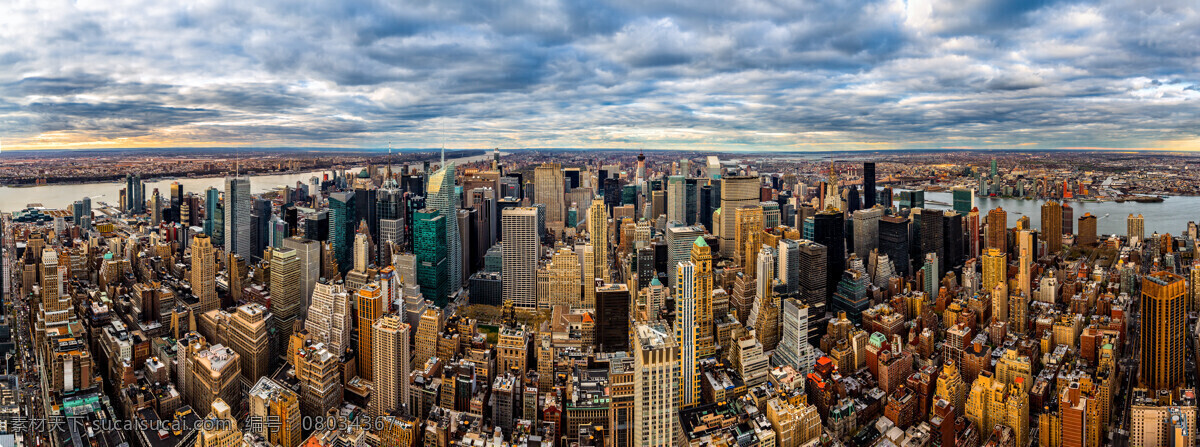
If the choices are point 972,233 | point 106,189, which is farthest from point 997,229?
point 106,189

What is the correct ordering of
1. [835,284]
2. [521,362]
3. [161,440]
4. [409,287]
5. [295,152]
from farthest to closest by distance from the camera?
[835,284], [409,287], [295,152], [521,362], [161,440]

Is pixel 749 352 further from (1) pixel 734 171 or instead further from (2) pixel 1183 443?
(1) pixel 734 171

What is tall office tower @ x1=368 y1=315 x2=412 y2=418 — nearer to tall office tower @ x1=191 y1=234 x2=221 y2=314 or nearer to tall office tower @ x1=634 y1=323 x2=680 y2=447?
tall office tower @ x1=634 y1=323 x2=680 y2=447

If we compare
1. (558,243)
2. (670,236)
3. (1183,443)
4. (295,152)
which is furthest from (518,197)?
(1183,443)

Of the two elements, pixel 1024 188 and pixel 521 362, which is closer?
pixel 521 362

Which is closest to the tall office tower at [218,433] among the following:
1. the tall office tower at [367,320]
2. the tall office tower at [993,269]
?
the tall office tower at [367,320]

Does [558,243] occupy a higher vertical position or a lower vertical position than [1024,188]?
lower

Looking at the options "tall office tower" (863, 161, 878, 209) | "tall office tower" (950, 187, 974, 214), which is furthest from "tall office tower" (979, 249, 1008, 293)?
"tall office tower" (863, 161, 878, 209)

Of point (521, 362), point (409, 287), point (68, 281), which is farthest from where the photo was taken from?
point (409, 287)

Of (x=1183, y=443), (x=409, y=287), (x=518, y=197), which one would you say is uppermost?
(x=518, y=197)
